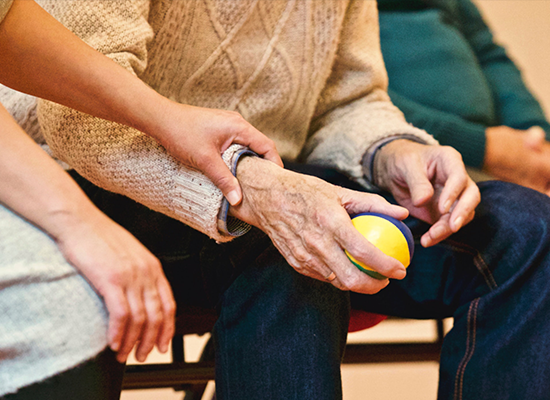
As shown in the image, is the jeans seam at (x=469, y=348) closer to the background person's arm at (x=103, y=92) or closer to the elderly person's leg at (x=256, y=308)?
the elderly person's leg at (x=256, y=308)

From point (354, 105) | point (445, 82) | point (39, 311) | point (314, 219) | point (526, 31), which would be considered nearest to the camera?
point (39, 311)

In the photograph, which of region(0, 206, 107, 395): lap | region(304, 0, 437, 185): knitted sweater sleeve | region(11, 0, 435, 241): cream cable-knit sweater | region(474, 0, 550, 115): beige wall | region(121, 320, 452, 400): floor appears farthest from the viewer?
region(474, 0, 550, 115): beige wall

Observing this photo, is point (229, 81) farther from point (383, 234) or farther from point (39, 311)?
point (39, 311)

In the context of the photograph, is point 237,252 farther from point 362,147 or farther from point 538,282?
point 538,282

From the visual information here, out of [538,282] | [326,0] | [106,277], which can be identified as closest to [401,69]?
[326,0]

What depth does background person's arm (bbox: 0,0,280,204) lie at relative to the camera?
0.51 meters

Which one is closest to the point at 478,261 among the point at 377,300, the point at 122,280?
the point at 377,300

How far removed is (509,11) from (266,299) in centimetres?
192

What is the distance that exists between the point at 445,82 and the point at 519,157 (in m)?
0.33

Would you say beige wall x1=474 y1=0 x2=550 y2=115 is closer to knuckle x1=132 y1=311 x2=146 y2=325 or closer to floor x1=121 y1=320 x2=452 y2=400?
floor x1=121 y1=320 x2=452 y2=400

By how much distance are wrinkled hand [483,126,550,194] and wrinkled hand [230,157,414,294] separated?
93cm

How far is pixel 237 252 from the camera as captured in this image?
2.15 ft

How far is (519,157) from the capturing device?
50.6 inches

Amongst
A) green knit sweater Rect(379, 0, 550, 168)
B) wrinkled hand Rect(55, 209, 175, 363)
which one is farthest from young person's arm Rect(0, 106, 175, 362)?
green knit sweater Rect(379, 0, 550, 168)
